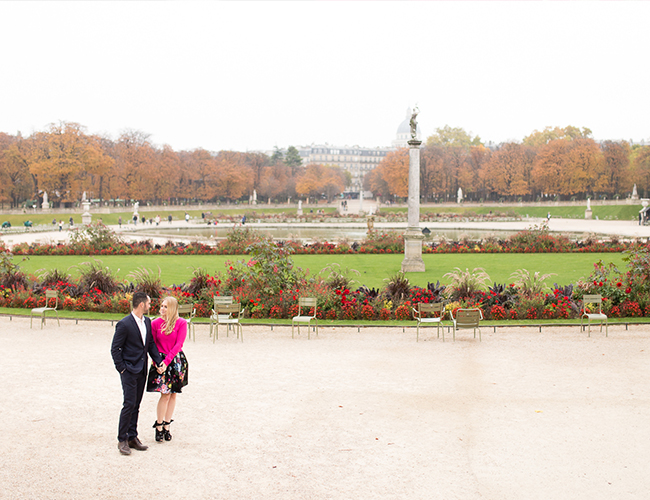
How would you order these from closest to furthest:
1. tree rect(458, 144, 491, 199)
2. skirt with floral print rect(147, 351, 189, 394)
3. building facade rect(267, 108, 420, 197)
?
1. skirt with floral print rect(147, 351, 189, 394)
2. tree rect(458, 144, 491, 199)
3. building facade rect(267, 108, 420, 197)

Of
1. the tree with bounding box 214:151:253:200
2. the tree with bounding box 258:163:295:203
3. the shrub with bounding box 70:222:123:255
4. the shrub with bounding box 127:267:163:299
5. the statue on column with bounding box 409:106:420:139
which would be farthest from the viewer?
the tree with bounding box 258:163:295:203

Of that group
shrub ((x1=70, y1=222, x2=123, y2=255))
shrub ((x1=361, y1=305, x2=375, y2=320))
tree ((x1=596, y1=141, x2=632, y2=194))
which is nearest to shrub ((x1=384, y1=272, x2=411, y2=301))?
shrub ((x1=361, y1=305, x2=375, y2=320))

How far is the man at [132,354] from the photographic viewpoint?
5746 mm

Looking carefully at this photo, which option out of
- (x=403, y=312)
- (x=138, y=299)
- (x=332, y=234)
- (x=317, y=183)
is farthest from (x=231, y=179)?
(x=138, y=299)

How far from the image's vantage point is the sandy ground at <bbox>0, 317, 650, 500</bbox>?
5320 mm

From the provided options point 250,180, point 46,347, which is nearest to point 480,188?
point 250,180

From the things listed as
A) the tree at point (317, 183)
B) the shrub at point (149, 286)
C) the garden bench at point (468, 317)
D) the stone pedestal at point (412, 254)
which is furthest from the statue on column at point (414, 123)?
the tree at point (317, 183)

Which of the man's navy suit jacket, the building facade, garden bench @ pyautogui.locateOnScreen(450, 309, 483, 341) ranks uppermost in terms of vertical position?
the building facade

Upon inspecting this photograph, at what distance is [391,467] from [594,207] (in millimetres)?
69720

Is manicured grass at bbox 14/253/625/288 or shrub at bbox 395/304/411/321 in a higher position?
manicured grass at bbox 14/253/625/288

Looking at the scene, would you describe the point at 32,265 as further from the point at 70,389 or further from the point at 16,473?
the point at 16,473

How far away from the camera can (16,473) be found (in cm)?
554

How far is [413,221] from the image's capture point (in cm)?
1959

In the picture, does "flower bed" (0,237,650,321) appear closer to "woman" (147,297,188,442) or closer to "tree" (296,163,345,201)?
"woman" (147,297,188,442)
